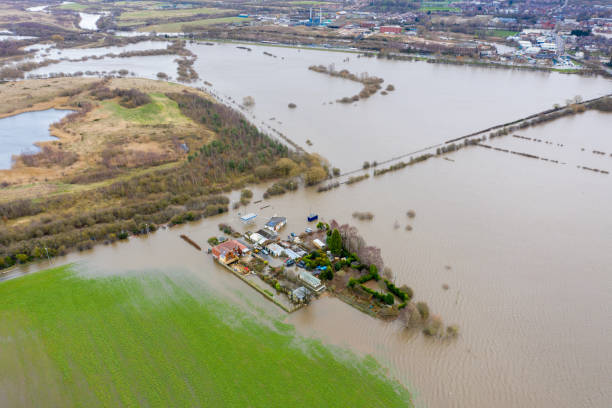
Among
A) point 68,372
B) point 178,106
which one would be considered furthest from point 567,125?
point 68,372

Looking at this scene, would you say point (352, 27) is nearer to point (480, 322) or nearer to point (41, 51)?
point (41, 51)

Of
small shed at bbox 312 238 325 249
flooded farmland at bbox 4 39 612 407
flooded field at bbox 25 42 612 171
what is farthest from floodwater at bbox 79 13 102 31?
small shed at bbox 312 238 325 249

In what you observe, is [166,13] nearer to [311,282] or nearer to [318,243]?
[318,243]

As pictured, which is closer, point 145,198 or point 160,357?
point 160,357

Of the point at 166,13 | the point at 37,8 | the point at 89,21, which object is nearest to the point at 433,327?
the point at 89,21

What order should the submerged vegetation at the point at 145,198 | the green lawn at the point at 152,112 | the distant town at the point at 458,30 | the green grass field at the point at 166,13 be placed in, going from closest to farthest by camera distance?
the submerged vegetation at the point at 145,198
the green lawn at the point at 152,112
the distant town at the point at 458,30
the green grass field at the point at 166,13

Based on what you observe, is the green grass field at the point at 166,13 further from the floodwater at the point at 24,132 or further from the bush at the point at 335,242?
the bush at the point at 335,242

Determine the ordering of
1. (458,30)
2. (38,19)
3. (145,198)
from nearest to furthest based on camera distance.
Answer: (145,198)
(458,30)
(38,19)

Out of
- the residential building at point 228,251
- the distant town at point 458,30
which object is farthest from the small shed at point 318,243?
the distant town at point 458,30
